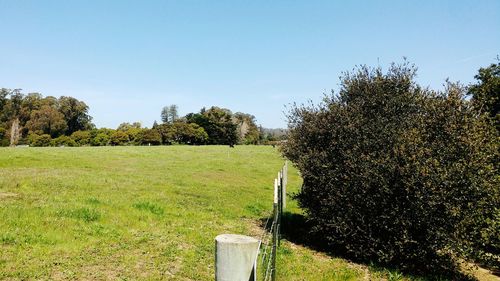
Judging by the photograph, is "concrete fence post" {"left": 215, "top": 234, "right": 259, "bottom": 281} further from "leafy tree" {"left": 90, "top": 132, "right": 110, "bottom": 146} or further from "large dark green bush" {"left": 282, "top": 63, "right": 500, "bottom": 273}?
"leafy tree" {"left": 90, "top": 132, "right": 110, "bottom": 146}

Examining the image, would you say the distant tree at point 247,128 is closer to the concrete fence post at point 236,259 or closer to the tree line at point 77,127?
the tree line at point 77,127

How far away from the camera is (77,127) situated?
120375 millimetres

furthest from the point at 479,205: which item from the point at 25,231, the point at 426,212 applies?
the point at 25,231

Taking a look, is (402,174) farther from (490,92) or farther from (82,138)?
(82,138)

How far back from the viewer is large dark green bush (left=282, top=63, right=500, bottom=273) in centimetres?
1154

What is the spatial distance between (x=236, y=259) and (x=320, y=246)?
41.1ft

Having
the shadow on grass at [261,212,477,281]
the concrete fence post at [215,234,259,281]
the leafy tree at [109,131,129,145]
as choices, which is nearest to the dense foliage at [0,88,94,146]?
the leafy tree at [109,131,129,145]

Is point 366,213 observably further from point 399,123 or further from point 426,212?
point 399,123

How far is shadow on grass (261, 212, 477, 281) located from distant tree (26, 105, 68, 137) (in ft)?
341

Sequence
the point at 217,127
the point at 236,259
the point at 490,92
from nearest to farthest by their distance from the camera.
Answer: the point at 236,259 → the point at 490,92 → the point at 217,127

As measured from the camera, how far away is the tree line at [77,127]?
299 feet

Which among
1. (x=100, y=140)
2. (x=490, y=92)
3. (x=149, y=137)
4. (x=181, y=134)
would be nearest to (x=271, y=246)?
(x=490, y=92)

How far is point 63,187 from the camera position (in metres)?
21.0

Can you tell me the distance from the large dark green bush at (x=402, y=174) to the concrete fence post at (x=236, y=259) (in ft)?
32.0
